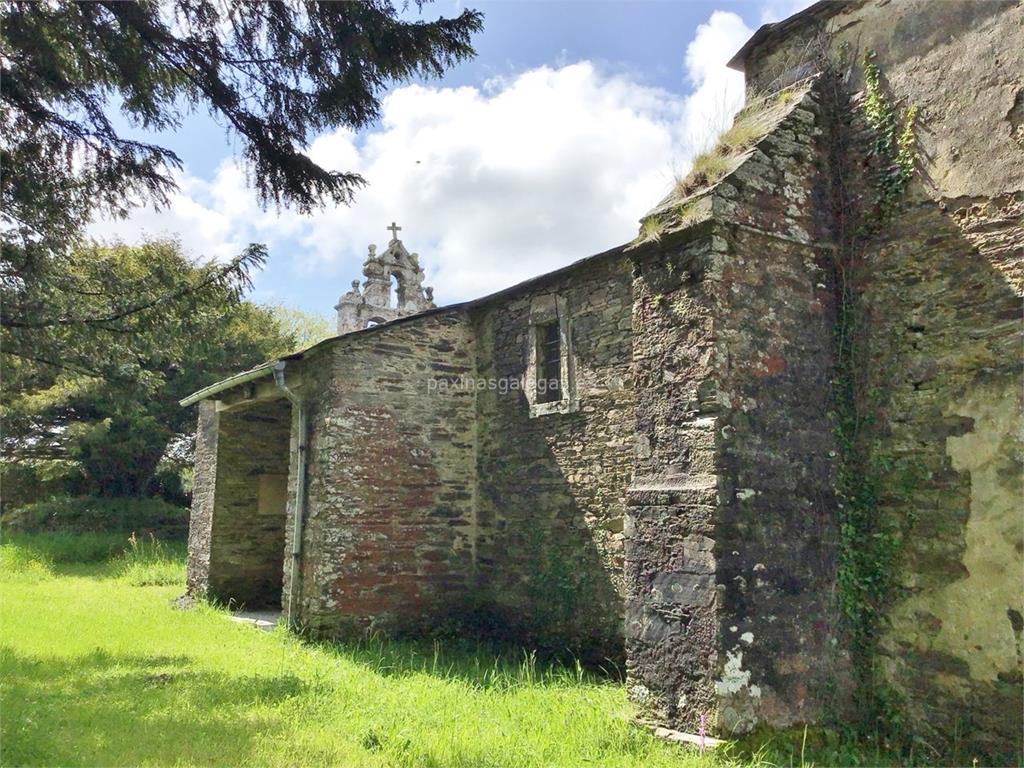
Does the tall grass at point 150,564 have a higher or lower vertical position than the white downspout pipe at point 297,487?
lower

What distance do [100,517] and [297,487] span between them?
45.2 feet

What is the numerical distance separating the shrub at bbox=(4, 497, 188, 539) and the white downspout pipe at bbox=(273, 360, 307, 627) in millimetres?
13000

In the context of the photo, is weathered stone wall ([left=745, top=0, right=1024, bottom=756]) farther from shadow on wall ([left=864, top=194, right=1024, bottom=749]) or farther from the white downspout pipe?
the white downspout pipe

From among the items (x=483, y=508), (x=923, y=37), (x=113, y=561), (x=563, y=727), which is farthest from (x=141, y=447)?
(x=923, y=37)

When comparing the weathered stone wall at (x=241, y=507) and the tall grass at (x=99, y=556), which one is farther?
the tall grass at (x=99, y=556)

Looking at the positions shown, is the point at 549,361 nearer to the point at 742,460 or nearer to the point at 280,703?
the point at 742,460

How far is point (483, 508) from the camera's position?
10.4 m

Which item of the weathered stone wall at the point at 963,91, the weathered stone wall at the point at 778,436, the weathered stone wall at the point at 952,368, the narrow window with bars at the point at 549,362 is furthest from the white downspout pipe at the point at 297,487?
the weathered stone wall at the point at 963,91

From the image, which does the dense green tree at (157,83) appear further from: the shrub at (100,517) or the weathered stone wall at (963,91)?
the shrub at (100,517)

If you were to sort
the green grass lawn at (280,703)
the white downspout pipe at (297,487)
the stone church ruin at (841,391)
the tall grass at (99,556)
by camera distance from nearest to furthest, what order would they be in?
the stone church ruin at (841,391)
the green grass lawn at (280,703)
the white downspout pipe at (297,487)
the tall grass at (99,556)

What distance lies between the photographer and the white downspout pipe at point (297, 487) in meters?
9.79

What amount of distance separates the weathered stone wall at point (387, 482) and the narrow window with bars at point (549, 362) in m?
1.42

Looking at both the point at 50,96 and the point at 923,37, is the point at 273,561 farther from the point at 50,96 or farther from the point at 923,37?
the point at 923,37

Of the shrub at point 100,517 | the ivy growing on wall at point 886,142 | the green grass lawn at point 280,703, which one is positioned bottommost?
the green grass lawn at point 280,703
